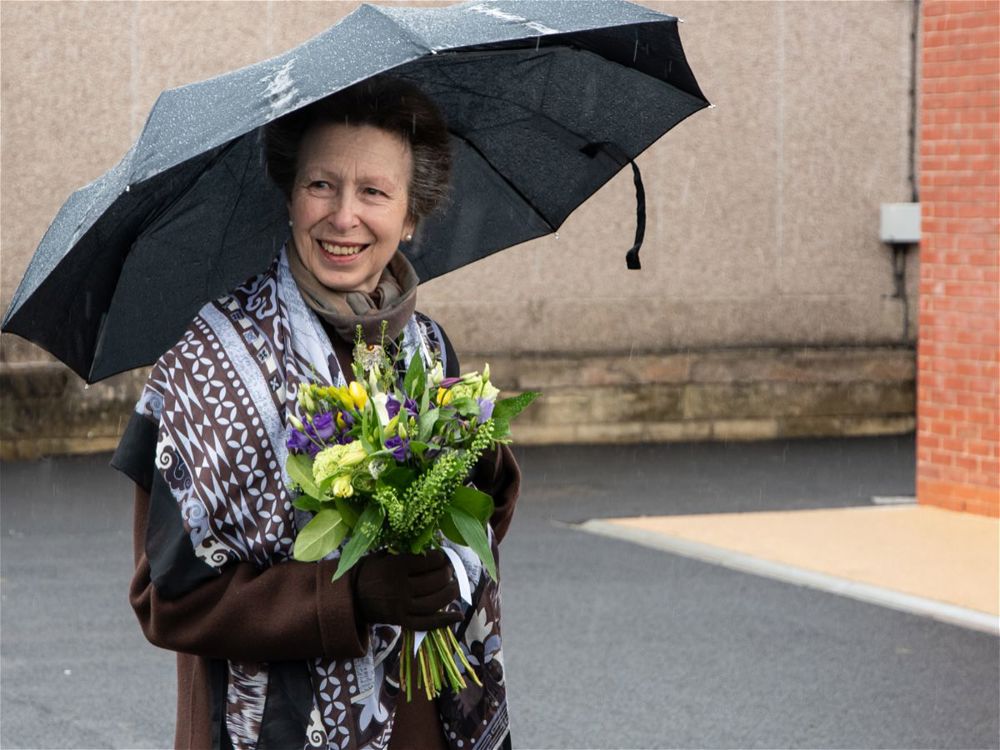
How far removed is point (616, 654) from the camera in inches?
284

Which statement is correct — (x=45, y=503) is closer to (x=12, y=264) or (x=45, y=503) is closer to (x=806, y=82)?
(x=12, y=264)

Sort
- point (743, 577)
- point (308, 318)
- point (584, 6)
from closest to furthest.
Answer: point (308, 318) < point (584, 6) < point (743, 577)

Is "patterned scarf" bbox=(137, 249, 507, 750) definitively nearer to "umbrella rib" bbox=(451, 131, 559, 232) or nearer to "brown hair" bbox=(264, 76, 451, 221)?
"brown hair" bbox=(264, 76, 451, 221)

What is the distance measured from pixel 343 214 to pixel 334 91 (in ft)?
1.05

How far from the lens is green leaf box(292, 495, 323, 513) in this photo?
2.62 metres

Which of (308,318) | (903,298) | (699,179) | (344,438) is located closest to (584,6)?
(308,318)

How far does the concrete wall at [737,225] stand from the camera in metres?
13.5

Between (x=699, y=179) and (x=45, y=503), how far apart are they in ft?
19.8

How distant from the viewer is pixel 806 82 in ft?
46.4

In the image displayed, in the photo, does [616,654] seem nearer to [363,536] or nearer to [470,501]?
[470,501]

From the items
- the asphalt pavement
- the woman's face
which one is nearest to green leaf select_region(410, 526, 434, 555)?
the woman's face

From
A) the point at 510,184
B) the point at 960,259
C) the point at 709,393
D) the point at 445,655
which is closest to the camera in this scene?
the point at 445,655

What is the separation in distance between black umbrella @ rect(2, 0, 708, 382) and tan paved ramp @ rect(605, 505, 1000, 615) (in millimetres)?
4817

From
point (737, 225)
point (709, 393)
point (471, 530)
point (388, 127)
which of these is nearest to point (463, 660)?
point (471, 530)
